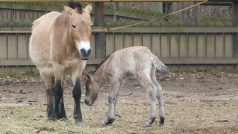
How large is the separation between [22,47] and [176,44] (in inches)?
130

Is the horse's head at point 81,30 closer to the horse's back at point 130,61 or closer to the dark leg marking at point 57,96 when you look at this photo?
the dark leg marking at point 57,96

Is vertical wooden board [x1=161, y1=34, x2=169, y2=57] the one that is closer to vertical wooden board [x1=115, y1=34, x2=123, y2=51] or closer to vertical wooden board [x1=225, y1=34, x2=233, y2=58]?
vertical wooden board [x1=115, y1=34, x2=123, y2=51]

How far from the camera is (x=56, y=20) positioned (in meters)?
9.21

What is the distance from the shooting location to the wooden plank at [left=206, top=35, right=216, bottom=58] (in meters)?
15.4

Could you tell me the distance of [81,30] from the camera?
8359 mm

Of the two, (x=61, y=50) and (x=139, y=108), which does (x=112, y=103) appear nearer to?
(x=61, y=50)

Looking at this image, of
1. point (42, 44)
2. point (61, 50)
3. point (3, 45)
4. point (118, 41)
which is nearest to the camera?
point (61, 50)

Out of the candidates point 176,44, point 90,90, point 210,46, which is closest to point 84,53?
point 90,90

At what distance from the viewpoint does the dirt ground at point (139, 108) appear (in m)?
8.54

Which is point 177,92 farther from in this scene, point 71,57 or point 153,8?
point 153,8

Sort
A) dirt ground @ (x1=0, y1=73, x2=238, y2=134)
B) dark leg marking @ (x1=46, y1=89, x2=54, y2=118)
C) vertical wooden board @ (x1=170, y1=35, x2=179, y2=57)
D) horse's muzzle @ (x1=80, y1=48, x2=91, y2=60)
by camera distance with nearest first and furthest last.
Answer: horse's muzzle @ (x1=80, y1=48, x2=91, y2=60) → dirt ground @ (x1=0, y1=73, x2=238, y2=134) → dark leg marking @ (x1=46, y1=89, x2=54, y2=118) → vertical wooden board @ (x1=170, y1=35, x2=179, y2=57)

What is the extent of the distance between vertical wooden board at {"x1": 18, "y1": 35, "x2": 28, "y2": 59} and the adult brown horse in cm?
487

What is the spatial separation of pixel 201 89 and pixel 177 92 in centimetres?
68

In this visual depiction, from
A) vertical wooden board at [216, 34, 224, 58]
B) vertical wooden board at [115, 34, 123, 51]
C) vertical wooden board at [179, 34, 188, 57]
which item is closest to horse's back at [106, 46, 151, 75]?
vertical wooden board at [115, 34, 123, 51]
